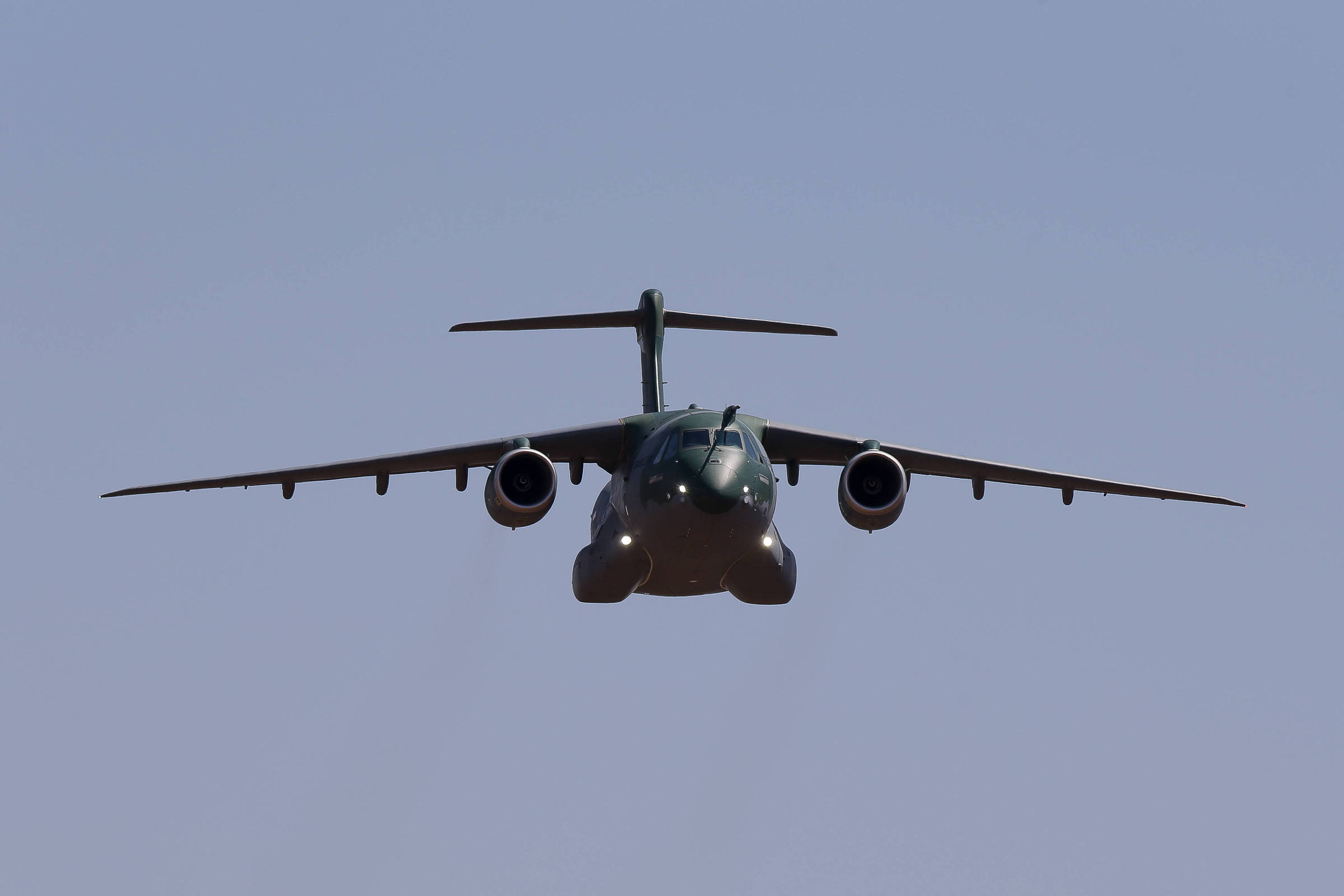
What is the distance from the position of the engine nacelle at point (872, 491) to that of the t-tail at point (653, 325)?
3784 millimetres

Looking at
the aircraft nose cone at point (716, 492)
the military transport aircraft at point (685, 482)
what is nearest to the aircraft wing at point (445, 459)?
the military transport aircraft at point (685, 482)

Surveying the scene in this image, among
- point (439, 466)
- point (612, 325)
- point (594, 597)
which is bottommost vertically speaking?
point (594, 597)

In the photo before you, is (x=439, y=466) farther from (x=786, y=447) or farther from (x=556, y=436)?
(x=786, y=447)

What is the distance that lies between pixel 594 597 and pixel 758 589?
1.98 m

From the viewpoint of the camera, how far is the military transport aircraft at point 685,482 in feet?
76.8

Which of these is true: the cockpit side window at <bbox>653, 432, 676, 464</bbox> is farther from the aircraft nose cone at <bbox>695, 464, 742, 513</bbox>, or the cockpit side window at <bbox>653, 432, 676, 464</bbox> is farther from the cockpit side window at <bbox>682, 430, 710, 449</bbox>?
the aircraft nose cone at <bbox>695, 464, 742, 513</bbox>

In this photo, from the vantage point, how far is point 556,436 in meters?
25.5

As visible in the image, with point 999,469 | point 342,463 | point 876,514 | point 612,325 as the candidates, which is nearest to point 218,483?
point 342,463

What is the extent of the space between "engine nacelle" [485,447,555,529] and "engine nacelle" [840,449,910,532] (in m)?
3.44

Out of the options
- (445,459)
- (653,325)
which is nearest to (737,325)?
(653,325)

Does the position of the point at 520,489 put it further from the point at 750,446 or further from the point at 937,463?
the point at 937,463

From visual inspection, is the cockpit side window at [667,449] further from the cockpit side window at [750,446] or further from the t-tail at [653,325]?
the t-tail at [653,325]

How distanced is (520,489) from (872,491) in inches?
162

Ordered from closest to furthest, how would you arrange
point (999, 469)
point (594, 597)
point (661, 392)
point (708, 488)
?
point (708, 488)
point (594, 597)
point (999, 469)
point (661, 392)
